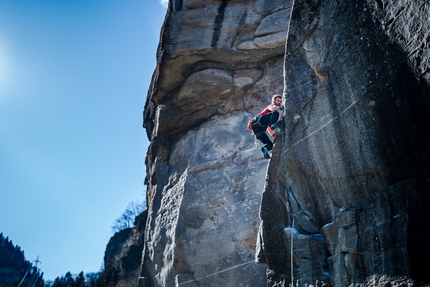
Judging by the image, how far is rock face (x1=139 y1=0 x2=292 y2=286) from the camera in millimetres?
10953

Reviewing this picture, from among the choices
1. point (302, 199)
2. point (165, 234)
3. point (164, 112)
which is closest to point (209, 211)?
point (165, 234)

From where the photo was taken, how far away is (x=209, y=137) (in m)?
13.1

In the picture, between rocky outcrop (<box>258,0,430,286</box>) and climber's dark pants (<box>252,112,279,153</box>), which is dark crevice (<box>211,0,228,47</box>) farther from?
rocky outcrop (<box>258,0,430,286</box>)

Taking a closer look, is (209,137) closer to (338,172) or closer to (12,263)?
(338,172)

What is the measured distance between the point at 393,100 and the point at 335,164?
125 centimetres

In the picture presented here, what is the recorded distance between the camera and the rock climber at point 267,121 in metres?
7.71

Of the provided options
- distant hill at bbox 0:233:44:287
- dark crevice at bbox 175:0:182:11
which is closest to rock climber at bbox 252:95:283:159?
dark crevice at bbox 175:0:182:11

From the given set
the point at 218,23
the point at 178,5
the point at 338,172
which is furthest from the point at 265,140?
the point at 178,5

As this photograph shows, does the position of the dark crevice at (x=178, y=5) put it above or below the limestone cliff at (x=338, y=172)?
above

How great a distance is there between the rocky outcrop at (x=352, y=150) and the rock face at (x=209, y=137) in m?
4.29

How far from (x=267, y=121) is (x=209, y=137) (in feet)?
17.8

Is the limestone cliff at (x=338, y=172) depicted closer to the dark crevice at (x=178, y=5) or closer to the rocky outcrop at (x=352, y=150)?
the rocky outcrop at (x=352, y=150)

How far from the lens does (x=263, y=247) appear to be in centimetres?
652

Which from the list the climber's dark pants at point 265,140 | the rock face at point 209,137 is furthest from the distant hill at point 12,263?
the climber's dark pants at point 265,140
